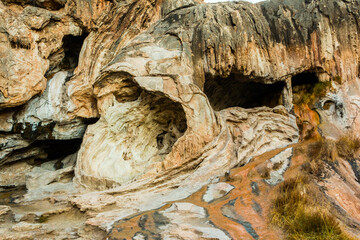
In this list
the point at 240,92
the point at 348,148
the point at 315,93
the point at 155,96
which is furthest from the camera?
the point at 240,92

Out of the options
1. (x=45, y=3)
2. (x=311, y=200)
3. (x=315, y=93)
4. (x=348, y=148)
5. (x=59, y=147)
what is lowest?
(x=59, y=147)

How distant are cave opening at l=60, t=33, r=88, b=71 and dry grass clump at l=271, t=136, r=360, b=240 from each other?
7755mm

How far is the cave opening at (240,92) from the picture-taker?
389 inches

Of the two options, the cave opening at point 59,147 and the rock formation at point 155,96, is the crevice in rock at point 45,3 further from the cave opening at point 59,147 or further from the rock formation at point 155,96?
the cave opening at point 59,147

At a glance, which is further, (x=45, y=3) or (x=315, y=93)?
(x=315, y=93)

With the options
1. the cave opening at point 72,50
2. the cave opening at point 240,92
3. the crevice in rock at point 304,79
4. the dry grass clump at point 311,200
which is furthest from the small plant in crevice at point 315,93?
the cave opening at point 72,50

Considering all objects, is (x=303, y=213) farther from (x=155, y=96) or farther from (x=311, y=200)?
(x=155, y=96)

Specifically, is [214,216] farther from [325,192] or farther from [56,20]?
[56,20]

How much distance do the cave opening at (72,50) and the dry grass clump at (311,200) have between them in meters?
7.76

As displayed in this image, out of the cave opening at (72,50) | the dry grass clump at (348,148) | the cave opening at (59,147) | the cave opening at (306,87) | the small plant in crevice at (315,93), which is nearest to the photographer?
the dry grass clump at (348,148)

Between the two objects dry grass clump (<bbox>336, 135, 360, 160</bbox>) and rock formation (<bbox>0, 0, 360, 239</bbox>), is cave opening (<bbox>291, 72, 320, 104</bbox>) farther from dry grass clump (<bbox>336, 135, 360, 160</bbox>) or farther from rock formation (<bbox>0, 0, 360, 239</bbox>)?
dry grass clump (<bbox>336, 135, 360, 160</bbox>)

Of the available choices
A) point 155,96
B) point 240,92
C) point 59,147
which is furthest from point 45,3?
point 240,92

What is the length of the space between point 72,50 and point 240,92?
612cm

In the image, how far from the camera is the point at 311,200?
4.60 m
